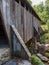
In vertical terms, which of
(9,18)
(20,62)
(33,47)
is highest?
(9,18)

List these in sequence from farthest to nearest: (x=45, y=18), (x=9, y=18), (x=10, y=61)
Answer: (x=45, y=18) → (x=9, y=18) → (x=10, y=61)

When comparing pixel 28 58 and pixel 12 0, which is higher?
pixel 12 0

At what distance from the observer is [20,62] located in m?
6.33

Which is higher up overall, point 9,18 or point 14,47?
point 9,18

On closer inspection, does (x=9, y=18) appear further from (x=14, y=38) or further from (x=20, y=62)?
(x=20, y=62)

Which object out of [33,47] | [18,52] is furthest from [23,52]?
[33,47]

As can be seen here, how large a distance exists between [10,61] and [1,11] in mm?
1870

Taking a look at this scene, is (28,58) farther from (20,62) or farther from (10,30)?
(10,30)

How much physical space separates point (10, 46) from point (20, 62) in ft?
3.32

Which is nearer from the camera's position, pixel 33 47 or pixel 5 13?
pixel 5 13

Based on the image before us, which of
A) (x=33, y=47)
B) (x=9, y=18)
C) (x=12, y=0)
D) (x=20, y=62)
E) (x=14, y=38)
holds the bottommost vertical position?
(x=33, y=47)

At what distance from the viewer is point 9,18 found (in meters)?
7.23

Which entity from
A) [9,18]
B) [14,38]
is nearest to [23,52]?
[14,38]

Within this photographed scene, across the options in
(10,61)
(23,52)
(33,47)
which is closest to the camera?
(10,61)
